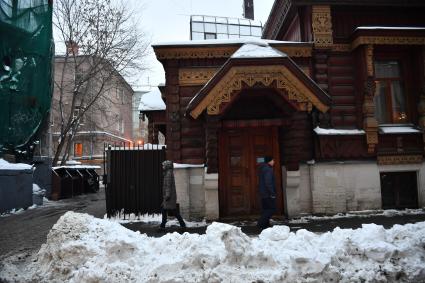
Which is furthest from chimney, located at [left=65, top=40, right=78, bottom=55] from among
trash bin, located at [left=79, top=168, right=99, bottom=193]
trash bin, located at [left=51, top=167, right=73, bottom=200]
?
trash bin, located at [left=79, top=168, right=99, bottom=193]

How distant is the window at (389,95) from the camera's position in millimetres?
11664

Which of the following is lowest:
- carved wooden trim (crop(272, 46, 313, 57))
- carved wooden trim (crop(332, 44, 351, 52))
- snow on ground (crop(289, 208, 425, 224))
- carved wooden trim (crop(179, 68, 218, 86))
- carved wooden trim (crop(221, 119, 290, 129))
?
snow on ground (crop(289, 208, 425, 224))

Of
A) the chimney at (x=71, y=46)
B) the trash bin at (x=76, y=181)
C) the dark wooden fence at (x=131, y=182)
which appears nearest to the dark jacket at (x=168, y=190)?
the dark wooden fence at (x=131, y=182)

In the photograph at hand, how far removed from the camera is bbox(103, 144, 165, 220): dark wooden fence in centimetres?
1084

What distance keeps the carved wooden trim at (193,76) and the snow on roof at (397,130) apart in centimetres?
553

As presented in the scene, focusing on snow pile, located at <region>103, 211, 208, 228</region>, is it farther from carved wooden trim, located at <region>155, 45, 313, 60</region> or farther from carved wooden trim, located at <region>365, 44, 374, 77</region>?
carved wooden trim, located at <region>365, 44, 374, 77</region>

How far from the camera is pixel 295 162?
33.9 feet

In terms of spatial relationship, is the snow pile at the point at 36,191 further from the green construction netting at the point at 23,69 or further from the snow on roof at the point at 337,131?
the green construction netting at the point at 23,69

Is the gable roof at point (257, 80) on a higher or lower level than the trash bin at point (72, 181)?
higher

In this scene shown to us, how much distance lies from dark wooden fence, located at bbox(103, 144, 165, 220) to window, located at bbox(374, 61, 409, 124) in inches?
279

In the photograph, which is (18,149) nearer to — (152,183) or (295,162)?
(152,183)

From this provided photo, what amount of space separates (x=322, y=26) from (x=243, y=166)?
5.02 metres

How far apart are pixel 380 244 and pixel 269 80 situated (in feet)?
16.5

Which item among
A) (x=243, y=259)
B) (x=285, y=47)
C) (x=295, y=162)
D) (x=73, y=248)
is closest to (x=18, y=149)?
(x=73, y=248)
